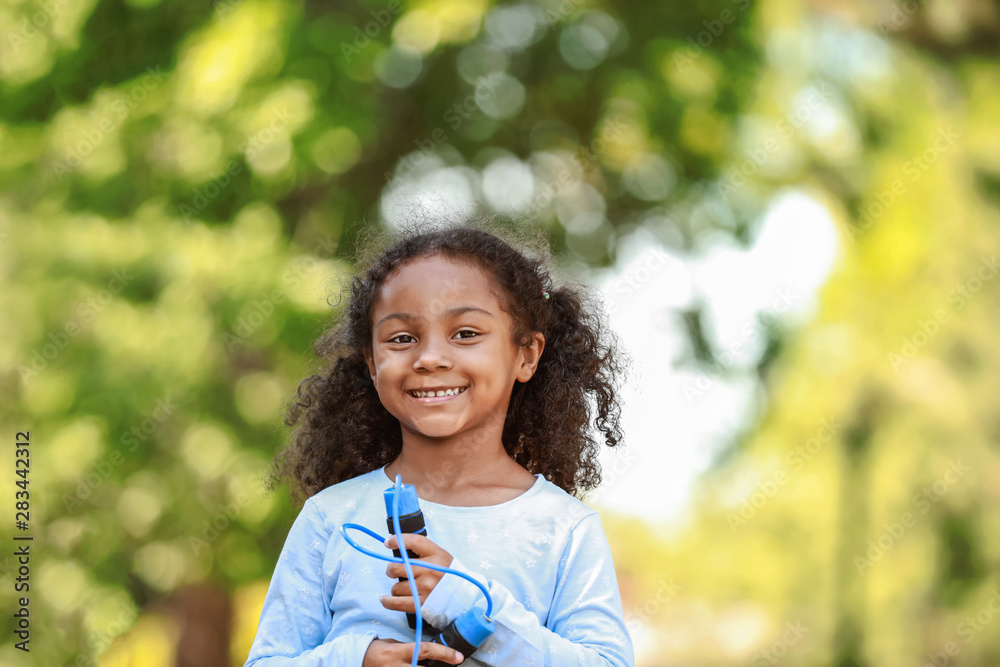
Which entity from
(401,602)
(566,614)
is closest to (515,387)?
(566,614)

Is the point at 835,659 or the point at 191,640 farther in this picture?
the point at 835,659

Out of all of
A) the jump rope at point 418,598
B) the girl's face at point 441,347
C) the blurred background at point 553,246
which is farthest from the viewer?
the blurred background at point 553,246

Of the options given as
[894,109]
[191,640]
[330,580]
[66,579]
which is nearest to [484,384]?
[330,580]

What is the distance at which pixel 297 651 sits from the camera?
1766 mm

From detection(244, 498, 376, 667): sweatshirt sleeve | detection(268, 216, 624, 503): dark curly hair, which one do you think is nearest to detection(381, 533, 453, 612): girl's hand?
detection(244, 498, 376, 667): sweatshirt sleeve

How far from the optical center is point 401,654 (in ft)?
5.21

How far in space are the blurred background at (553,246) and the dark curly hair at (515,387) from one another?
2.12 meters

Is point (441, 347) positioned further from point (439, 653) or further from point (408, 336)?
point (439, 653)

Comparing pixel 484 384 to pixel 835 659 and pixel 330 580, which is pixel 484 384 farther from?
pixel 835 659

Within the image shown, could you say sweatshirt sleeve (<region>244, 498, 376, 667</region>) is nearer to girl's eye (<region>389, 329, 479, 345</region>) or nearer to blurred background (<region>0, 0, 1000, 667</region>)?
girl's eye (<region>389, 329, 479, 345</region>)

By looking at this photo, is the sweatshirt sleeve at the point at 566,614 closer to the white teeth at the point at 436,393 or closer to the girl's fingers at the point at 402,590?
the girl's fingers at the point at 402,590

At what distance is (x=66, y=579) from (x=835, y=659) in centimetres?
481

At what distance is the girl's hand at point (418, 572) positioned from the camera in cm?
158

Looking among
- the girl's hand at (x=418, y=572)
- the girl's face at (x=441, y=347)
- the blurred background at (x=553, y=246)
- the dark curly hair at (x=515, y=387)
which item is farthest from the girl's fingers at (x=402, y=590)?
the blurred background at (x=553, y=246)
